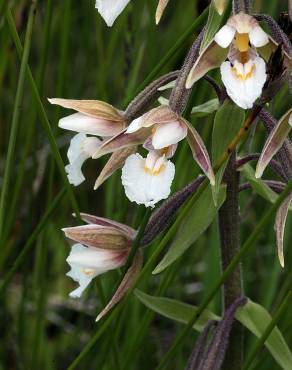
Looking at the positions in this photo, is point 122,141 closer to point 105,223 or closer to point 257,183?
point 105,223

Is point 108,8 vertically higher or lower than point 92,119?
higher

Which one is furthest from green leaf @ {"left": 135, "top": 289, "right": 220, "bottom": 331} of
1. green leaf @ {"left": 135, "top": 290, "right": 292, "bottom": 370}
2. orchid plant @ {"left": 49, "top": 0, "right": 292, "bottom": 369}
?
orchid plant @ {"left": 49, "top": 0, "right": 292, "bottom": 369}

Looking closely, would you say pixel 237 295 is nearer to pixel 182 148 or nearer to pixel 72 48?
pixel 182 148

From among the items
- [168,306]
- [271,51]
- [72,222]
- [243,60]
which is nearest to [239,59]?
[243,60]

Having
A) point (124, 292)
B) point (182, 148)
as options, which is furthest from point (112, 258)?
point (182, 148)

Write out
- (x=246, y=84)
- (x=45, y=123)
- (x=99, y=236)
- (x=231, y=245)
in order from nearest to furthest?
(x=246, y=84)
(x=45, y=123)
(x=99, y=236)
(x=231, y=245)

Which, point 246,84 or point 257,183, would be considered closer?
point 246,84
